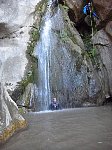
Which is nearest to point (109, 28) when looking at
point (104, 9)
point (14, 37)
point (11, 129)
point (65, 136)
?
point (104, 9)

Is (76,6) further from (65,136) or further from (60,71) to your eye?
(65,136)

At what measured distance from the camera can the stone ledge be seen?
22.1 ft

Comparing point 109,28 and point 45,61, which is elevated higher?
point 109,28

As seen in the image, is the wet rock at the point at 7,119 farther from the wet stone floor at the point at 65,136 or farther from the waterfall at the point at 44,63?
the waterfall at the point at 44,63

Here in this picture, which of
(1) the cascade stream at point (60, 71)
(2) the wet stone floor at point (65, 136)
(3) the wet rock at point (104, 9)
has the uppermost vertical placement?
(3) the wet rock at point (104, 9)

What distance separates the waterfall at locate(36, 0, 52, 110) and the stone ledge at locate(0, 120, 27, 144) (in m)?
5.19

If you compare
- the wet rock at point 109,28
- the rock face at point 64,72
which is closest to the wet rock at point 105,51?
the wet rock at point 109,28

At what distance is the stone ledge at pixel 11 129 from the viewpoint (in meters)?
6.74

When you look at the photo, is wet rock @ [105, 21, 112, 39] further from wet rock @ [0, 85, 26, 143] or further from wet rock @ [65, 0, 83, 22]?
wet rock @ [0, 85, 26, 143]

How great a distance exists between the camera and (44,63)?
47.2 feet

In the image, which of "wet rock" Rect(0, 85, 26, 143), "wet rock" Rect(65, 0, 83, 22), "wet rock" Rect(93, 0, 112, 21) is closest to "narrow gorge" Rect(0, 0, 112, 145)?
"wet rock" Rect(93, 0, 112, 21)

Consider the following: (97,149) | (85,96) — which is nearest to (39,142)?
(97,149)

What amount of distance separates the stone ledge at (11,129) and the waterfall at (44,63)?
519cm

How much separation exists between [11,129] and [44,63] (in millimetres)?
7376
